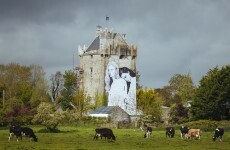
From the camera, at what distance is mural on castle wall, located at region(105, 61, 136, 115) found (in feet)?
345

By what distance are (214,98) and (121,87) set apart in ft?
93.4

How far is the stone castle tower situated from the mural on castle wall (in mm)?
988

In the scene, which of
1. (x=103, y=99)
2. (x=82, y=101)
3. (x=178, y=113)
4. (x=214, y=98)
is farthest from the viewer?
(x=103, y=99)

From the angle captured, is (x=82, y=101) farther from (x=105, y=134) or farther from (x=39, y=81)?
(x=105, y=134)

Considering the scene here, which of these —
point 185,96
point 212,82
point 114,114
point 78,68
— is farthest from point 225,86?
point 78,68

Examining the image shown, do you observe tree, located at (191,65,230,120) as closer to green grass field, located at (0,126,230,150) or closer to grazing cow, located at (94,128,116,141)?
green grass field, located at (0,126,230,150)

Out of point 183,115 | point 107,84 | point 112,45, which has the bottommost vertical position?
point 183,115

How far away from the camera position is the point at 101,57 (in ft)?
344

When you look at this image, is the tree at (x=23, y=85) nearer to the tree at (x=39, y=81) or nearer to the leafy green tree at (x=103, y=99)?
the tree at (x=39, y=81)

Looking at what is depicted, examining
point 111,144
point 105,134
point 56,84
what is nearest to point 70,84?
point 56,84

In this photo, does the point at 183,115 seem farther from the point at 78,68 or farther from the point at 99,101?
the point at 78,68

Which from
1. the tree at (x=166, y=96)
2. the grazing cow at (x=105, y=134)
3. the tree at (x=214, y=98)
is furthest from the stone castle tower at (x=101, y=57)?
the grazing cow at (x=105, y=134)

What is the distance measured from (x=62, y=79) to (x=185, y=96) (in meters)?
31.9

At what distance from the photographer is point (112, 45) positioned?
350 feet
